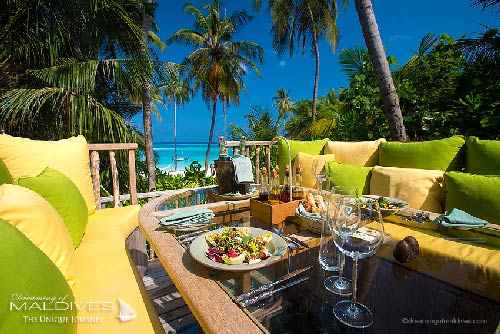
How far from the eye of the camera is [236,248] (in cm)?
93

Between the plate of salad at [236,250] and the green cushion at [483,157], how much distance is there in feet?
6.49

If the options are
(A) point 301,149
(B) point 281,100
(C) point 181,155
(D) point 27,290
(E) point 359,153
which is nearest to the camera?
(D) point 27,290

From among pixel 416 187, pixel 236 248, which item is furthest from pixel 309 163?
pixel 236 248

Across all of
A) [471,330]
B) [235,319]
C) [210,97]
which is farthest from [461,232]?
[210,97]

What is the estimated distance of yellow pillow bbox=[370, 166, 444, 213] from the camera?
7.02 ft

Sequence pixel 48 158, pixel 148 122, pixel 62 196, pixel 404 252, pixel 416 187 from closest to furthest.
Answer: pixel 404 252
pixel 62 196
pixel 48 158
pixel 416 187
pixel 148 122

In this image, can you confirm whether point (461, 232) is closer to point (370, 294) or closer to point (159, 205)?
point (370, 294)

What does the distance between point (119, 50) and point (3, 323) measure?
23.4ft

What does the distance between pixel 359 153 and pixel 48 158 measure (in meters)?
2.91

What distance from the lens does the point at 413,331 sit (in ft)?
2.33

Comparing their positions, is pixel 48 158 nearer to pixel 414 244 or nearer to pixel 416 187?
pixel 414 244

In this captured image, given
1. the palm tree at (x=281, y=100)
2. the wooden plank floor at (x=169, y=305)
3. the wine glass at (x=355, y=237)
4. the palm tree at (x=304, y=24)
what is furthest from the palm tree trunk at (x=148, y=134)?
the palm tree at (x=281, y=100)

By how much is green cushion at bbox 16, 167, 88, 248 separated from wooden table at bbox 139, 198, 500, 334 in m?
0.69

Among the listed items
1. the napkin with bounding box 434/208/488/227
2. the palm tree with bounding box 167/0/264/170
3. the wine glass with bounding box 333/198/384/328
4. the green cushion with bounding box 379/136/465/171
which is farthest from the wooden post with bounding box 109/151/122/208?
the palm tree with bounding box 167/0/264/170
